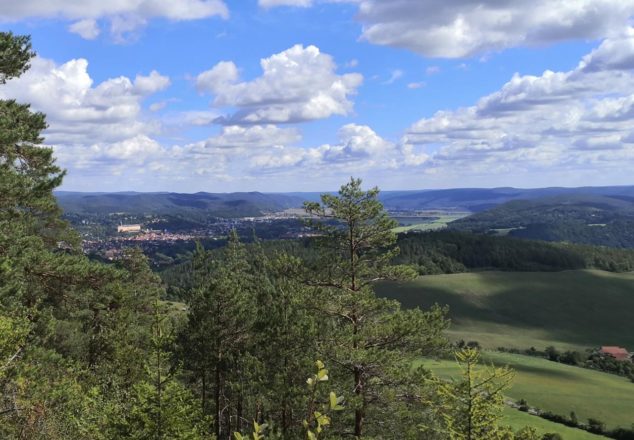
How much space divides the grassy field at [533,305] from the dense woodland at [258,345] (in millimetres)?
110597

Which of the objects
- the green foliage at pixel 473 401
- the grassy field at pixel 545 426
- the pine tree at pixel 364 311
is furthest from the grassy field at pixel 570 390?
the green foliage at pixel 473 401

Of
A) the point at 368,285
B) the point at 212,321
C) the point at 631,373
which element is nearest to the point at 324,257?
the point at 368,285

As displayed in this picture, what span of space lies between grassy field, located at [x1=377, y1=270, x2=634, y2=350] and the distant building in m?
10.3

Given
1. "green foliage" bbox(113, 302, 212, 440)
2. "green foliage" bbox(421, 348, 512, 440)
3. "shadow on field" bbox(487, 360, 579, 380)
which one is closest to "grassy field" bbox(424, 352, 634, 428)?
"shadow on field" bbox(487, 360, 579, 380)

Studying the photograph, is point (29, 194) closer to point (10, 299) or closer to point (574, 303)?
point (10, 299)

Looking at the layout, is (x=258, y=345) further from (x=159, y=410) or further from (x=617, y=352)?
(x=617, y=352)

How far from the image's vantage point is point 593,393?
87375 mm

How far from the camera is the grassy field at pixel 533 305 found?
138750mm

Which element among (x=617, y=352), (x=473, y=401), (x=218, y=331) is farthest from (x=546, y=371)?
(x=473, y=401)

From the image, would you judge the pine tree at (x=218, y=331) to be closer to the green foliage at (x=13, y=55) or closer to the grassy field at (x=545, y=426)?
the green foliage at (x=13, y=55)

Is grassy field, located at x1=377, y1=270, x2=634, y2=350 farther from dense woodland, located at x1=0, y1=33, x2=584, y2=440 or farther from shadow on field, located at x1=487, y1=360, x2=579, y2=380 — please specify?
dense woodland, located at x1=0, y1=33, x2=584, y2=440

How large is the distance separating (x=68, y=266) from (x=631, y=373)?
114139mm

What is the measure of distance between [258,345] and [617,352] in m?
116

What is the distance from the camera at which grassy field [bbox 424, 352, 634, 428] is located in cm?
7613
